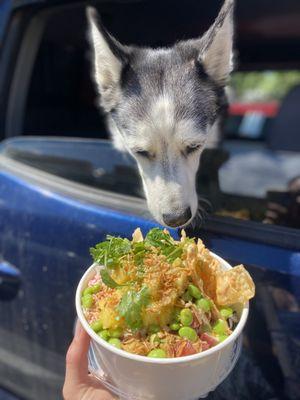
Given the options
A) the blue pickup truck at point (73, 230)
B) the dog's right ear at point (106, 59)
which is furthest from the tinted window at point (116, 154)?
the dog's right ear at point (106, 59)

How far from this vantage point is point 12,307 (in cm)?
205

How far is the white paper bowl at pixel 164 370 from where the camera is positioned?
1.00 m

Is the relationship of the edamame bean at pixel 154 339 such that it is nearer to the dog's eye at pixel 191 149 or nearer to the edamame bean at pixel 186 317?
the edamame bean at pixel 186 317

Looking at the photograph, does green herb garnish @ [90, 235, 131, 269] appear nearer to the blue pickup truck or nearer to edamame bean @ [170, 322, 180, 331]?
edamame bean @ [170, 322, 180, 331]

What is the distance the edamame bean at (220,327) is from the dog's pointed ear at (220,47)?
47.2 inches

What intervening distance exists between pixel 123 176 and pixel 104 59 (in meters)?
0.55

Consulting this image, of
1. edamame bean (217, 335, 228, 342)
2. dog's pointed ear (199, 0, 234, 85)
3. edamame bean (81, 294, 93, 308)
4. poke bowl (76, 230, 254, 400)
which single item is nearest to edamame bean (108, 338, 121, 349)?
poke bowl (76, 230, 254, 400)

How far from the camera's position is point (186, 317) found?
104 centimetres

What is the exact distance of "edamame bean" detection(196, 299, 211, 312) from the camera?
106 cm

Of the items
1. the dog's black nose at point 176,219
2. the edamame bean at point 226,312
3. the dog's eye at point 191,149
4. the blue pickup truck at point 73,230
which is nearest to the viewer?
the edamame bean at point 226,312

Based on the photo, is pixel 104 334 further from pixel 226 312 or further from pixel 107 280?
pixel 226 312

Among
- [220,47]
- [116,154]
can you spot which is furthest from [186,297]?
[116,154]

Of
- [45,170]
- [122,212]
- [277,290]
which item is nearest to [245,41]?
[45,170]

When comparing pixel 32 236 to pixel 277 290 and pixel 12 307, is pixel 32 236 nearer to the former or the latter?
pixel 12 307
